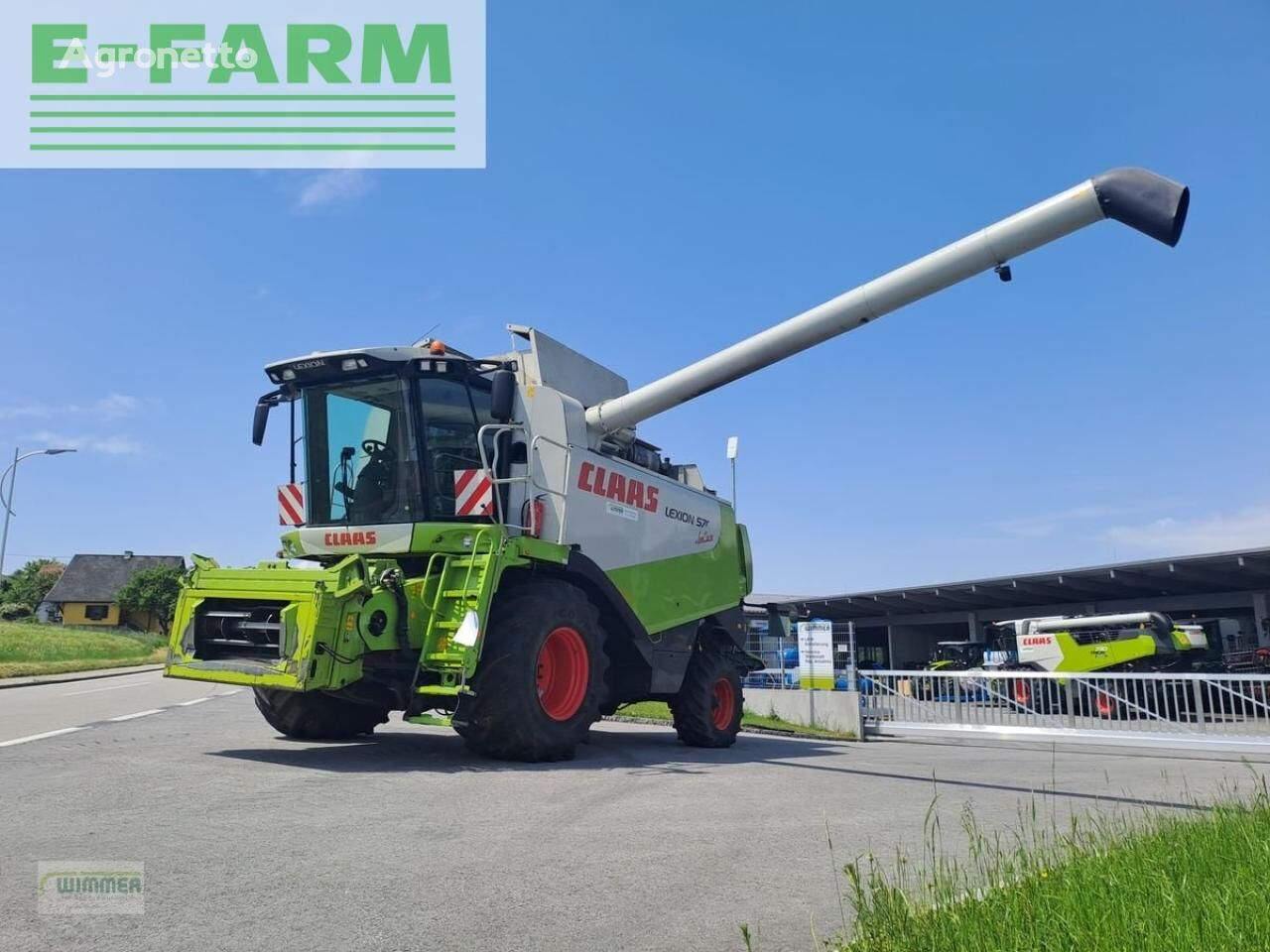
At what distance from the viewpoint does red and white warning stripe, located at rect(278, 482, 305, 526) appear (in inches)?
376

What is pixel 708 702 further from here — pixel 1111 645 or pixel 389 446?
pixel 1111 645

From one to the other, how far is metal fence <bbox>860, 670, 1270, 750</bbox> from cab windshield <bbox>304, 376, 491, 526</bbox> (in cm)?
1109

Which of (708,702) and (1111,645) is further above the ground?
(708,702)

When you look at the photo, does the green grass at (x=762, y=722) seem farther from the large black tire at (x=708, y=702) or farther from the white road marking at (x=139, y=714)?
the white road marking at (x=139, y=714)

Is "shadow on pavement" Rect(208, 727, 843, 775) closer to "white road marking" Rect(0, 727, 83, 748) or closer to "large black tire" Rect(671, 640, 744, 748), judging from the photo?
"large black tire" Rect(671, 640, 744, 748)

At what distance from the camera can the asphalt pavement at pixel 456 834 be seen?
11.6 feet

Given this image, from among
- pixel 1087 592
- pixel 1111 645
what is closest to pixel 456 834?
pixel 1111 645

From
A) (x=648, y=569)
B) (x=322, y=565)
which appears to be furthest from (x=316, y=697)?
(x=648, y=569)

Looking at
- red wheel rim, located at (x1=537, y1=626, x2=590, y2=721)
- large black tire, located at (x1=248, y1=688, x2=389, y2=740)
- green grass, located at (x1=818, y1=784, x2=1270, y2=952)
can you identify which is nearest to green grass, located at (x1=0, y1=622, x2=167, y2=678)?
large black tire, located at (x1=248, y1=688, x2=389, y2=740)

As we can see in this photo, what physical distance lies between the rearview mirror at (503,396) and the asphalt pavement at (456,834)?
300cm

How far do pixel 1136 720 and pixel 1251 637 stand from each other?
25.2 m

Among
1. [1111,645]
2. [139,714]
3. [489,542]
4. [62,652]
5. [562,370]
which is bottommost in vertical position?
[62,652]

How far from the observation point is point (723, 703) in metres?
11.7

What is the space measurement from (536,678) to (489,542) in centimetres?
126
